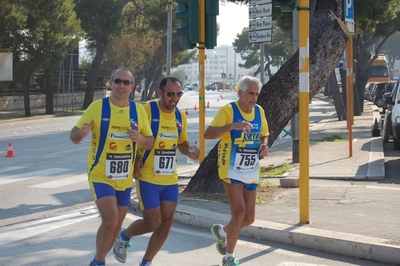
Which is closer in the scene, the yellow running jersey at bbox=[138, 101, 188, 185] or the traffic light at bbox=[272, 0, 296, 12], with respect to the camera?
the yellow running jersey at bbox=[138, 101, 188, 185]

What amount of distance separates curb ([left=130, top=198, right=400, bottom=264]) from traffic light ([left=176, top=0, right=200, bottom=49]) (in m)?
3.59

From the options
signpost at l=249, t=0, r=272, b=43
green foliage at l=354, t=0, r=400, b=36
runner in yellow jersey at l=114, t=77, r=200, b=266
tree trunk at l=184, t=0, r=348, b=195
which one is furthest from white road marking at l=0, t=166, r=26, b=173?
green foliage at l=354, t=0, r=400, b=36

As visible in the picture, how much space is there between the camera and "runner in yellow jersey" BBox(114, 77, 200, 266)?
587 cm

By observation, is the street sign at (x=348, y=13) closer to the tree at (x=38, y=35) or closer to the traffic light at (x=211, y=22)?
the traffic light at (x=211, y=22)

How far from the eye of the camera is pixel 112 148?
5.57 meters

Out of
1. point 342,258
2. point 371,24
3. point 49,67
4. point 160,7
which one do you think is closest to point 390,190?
point 342,258

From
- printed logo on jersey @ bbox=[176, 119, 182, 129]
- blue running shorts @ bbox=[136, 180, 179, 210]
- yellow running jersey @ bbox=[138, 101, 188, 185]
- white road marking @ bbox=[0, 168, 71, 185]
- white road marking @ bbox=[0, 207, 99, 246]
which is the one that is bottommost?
white road marking @ bbox=[0, 207, 99, 246]

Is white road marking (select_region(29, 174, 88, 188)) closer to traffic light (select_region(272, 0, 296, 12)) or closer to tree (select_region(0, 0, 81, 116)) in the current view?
traffic light (select_region(272, 0, 296, 12))

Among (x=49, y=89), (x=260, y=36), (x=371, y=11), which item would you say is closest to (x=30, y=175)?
(x=260, y=36)

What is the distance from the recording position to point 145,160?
595 centimetres

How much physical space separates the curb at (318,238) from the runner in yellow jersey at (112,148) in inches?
99.6

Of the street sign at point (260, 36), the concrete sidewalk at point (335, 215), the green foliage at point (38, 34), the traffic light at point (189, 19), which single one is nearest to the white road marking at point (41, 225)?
the concrete sidewalk at point (335, 215)

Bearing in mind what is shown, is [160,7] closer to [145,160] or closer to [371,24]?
[371,24]

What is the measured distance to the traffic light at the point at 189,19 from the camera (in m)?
11.0
